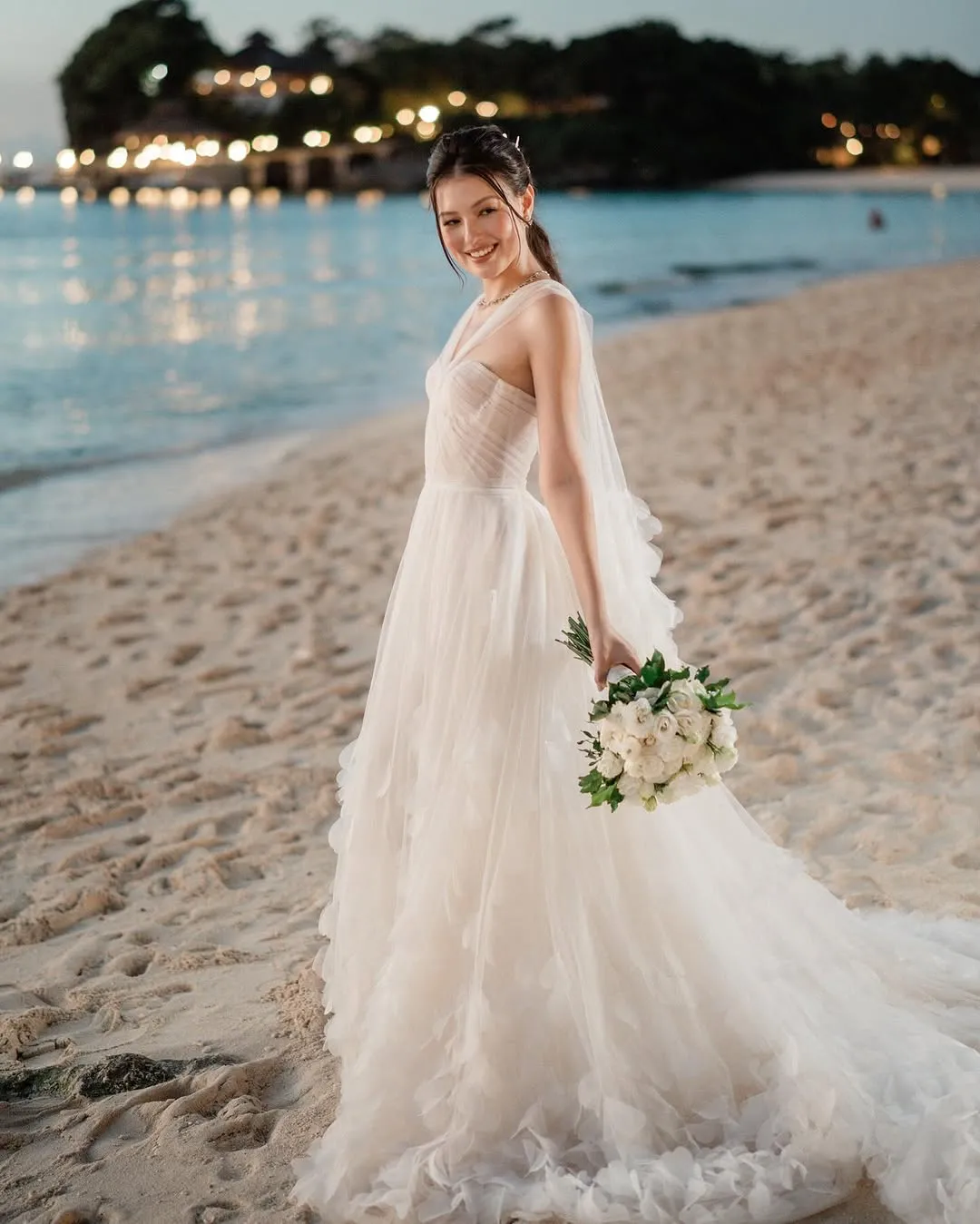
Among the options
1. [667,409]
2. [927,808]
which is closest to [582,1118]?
[927,808]

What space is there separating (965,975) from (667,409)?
A: 9034 millimetres

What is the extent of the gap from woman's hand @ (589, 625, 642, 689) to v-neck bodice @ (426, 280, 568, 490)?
14.6 inches

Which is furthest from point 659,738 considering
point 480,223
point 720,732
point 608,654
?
point 480,223

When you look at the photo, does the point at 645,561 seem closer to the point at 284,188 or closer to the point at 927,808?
the point at 927,808

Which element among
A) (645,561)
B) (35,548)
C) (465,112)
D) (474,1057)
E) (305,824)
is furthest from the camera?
(465,112)

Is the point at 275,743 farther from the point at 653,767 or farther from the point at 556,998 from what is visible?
the point at 653,767

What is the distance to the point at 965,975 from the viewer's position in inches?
111

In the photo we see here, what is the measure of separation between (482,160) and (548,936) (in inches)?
56.0

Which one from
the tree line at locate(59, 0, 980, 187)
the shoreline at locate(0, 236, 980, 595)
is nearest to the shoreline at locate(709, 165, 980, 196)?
the tree line at locate(59, 0, 980, 187)

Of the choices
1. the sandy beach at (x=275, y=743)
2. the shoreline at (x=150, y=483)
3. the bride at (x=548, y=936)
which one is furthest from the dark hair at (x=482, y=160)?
the shoreline at (x=150, y=483)

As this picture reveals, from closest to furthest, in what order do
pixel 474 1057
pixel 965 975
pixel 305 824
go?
pixel 474 1057, pixel 965 975, pixel 305 824

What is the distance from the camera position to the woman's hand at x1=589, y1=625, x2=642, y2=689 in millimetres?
2338

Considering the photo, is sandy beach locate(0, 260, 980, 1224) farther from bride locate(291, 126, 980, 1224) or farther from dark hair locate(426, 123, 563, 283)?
dark hair locate(426, 123, 563, 283)

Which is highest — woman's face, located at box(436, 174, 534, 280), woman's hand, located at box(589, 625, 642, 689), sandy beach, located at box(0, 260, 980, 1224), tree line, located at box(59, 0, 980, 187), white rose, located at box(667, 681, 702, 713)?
tree line, located at box(59, 0, 980, 187)
